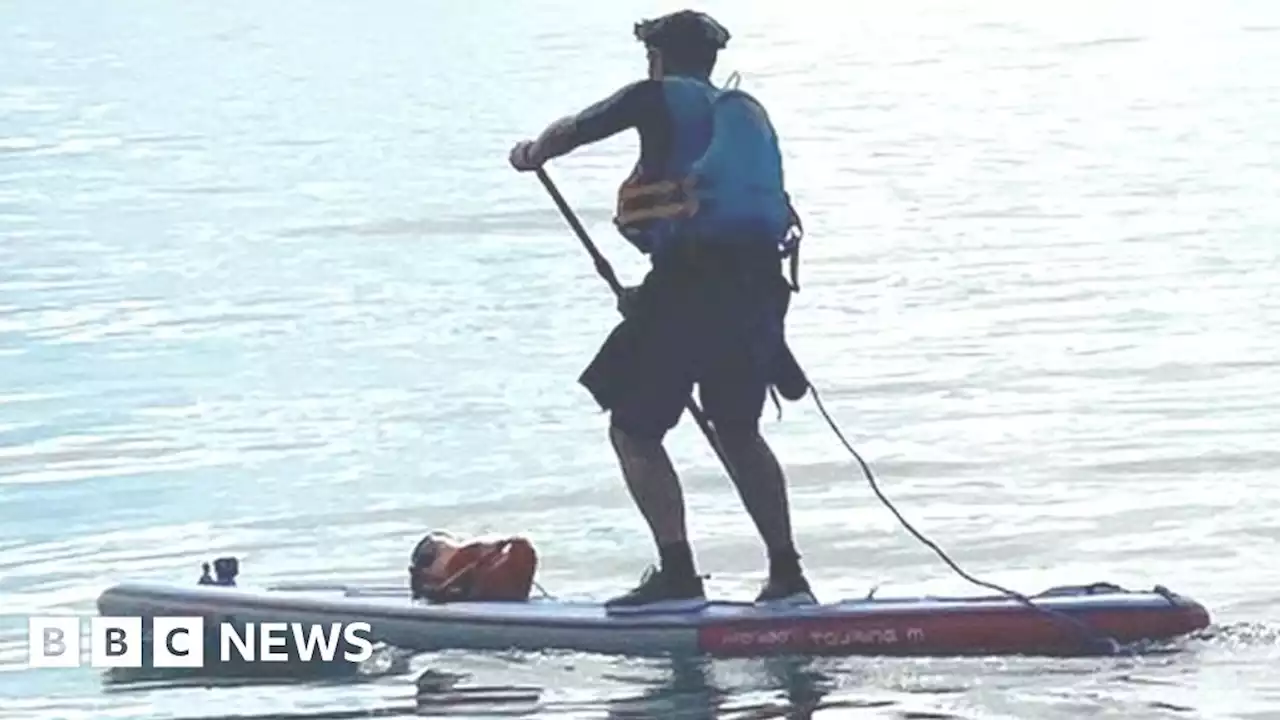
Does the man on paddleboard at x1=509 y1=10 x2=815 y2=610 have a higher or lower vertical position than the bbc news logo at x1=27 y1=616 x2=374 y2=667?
higher

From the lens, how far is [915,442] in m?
16.0

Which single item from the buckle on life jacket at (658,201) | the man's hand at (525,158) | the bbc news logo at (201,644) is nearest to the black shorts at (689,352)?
the buckle on life jacket at (658,201)

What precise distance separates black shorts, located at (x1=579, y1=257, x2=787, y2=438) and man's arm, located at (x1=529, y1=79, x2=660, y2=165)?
23.3 inches

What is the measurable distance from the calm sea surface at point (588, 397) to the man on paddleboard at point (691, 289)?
2.08 feet

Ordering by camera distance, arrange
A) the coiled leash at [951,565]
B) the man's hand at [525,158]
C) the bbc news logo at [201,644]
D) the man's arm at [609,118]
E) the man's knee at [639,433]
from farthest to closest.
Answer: the bbc news logo at [201,644]
the man's knee at [639,433]
the man's hand at [525,158]
the coiled leash at [951,565]
the man's arm at [609,118]

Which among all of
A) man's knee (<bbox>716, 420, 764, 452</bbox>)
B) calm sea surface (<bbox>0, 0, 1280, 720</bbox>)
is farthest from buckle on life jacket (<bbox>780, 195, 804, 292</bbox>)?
calm sea surface (<bbox>0, 0, 1280, 720</bbox>)

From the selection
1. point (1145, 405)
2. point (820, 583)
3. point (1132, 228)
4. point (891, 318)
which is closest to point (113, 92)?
point (1132, 228)

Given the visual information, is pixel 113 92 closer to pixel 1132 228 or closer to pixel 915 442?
pixel 1132 228

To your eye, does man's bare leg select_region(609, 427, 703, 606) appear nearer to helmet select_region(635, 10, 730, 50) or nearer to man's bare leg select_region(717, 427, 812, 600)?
man's bare leg select_region(717, 427, 812, 600)

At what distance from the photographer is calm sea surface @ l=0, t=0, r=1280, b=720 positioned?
36.7 feet

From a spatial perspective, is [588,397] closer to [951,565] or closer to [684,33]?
[951,565]

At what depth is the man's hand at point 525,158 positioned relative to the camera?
11016 mm

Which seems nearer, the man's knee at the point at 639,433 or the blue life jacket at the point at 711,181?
the blue life jacket at the point at 711,181

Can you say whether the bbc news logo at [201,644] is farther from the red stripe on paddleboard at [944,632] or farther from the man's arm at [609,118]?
the man's arm at [609,118]
